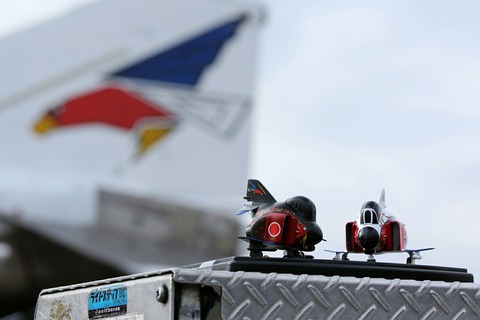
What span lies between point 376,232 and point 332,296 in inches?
24.5

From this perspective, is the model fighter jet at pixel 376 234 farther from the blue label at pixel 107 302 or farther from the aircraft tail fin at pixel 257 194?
the blue label at pixel 107 302

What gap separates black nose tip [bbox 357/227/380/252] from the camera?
391 centimetres

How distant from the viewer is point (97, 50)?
26.5 m

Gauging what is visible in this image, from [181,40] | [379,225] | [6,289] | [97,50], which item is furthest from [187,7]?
[379,225]

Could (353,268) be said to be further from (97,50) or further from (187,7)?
(187,7)

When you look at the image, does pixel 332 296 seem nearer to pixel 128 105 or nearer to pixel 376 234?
pixel 376 234

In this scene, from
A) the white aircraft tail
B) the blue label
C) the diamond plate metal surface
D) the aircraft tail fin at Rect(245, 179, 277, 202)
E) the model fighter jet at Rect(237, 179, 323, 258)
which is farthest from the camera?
the white aircraft tail

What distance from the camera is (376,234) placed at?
12.9 ft

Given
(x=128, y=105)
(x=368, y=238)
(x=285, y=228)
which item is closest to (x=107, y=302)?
(x=285, y=228)

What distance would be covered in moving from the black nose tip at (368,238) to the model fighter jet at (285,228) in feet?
0.47

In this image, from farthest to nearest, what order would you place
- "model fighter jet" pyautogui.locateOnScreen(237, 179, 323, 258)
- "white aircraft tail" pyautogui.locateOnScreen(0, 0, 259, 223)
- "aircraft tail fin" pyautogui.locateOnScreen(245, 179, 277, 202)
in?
1. "white aircraft tail" pyautogui.locateOnScreen(0, 0, 259, 223)
2. "aircraft tail fin" pyautogui.locateOnScreen(245, 179, 277, 202)
3. "model fighter jet" pyautogui.locateOnScreen(237, 179, 323, 258)

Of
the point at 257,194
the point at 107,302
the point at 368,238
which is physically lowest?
the point at 107,302

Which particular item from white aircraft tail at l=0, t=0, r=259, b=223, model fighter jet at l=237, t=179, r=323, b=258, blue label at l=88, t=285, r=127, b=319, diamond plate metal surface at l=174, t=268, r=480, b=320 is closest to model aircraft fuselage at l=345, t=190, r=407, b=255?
model fighter jet at l=237, t=179, r=323, b=258

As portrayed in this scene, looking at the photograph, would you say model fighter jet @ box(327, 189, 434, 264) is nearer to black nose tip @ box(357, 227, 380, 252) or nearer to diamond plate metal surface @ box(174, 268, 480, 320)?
black nose tip @ box(357, 227, 380, 252)
